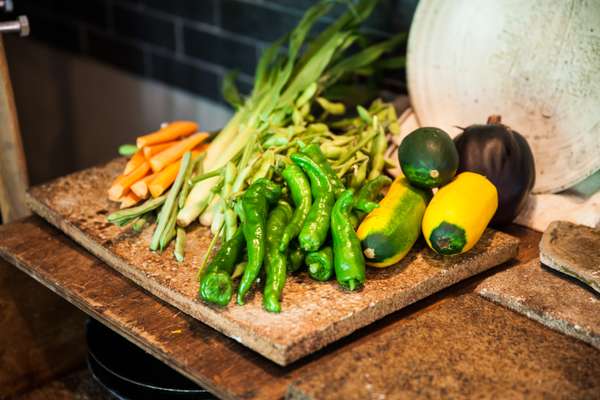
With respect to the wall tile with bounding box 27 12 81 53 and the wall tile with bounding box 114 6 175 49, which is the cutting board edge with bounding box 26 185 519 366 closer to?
the wall tile with bounding box 114 6 175 49

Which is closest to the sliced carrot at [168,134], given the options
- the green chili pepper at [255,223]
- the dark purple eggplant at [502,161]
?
the green chili pepper at [255,223]

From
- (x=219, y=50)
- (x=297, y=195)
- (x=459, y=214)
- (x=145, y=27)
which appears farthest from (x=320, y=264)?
(x=145, y=27)

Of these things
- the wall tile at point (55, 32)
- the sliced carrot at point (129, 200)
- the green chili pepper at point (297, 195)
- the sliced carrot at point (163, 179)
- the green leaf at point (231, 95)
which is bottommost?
the wall tile at point (55, 32)

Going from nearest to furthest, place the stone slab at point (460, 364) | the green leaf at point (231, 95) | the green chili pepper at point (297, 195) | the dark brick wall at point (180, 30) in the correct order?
the stone slab at point (460, 364) → the green chili pepper at point (297, 195) → the green leaf at point (231, 95) → the dark brick wall at point (180, 30)

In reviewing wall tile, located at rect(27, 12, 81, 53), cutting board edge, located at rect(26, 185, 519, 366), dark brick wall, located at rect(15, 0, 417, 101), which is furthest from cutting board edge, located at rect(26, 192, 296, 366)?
wall tile, located at rect(27, 12, 81, 53)

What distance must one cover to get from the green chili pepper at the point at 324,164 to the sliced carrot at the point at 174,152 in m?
0.34

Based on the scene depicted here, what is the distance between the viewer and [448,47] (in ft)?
5.99

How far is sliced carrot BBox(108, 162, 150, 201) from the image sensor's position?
5.42 feet

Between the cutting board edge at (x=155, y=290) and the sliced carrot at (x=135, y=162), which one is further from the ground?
the sliced carrot at (x=135, y=162)

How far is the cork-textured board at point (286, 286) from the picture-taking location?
1.26 metres

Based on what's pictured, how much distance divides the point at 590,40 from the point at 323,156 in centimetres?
61

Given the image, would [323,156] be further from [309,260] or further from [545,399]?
[545,399]

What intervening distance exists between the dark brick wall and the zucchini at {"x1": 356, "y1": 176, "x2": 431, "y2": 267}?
783 mm

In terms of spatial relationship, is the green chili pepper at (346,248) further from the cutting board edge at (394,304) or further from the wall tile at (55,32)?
the wall tile at (55,32)
